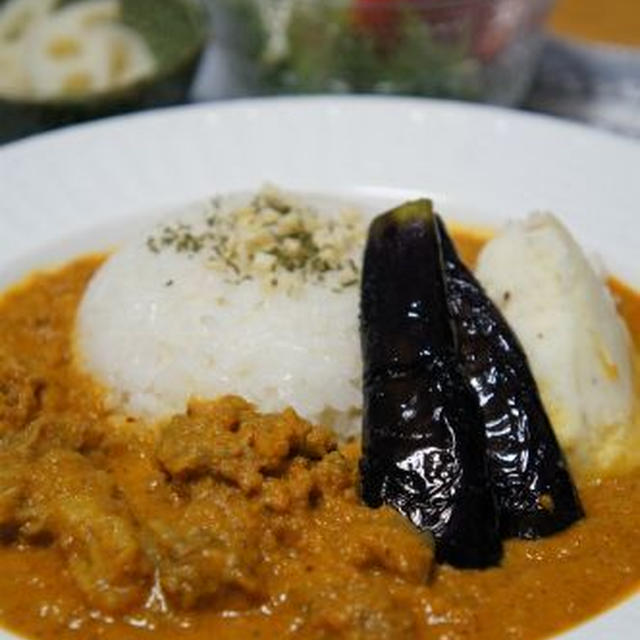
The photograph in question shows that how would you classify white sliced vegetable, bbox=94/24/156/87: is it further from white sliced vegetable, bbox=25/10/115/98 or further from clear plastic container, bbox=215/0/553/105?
clear plastic container, bbox=215/0/553/105

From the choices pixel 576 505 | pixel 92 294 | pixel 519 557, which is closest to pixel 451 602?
pixel 519 557

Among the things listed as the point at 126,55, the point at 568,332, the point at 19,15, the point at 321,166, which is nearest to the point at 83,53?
the point at 126,55

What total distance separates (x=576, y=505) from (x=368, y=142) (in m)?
2.29

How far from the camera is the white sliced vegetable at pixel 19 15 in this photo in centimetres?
598

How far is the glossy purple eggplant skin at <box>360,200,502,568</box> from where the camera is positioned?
339 cm

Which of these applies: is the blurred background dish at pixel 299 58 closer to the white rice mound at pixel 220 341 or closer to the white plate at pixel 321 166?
the white plate at pixel 321 166

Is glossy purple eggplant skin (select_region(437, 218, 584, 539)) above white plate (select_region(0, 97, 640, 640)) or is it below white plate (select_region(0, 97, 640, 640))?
above

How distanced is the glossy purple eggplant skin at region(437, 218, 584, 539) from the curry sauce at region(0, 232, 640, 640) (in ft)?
0.24

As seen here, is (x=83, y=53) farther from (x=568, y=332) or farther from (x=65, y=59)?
(x=568, y=332)

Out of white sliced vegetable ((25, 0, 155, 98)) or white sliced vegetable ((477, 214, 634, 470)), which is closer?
white sliced vegetable ((477, 214, 634, 470))

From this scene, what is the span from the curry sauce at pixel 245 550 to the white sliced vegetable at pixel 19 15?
2789 millimetres

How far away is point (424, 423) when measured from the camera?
3512mm

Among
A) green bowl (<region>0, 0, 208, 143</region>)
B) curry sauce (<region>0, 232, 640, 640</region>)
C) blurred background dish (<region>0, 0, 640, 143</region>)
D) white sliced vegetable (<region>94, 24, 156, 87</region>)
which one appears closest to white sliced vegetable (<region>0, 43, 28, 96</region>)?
blurred background dish (<region>0, 0, 640, 143</region>)

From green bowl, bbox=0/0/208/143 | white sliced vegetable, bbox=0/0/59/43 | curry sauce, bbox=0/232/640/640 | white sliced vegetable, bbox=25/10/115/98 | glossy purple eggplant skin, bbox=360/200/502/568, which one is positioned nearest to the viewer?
curry sauce, bbox=0/232/640/640
